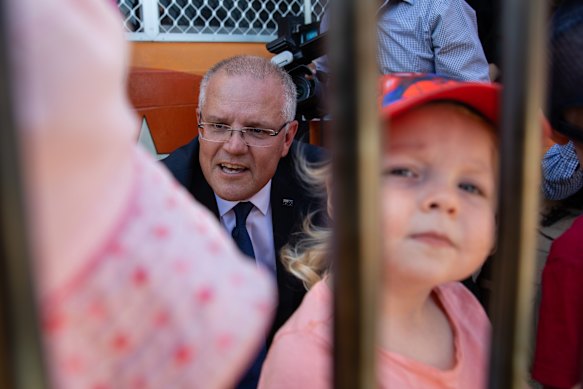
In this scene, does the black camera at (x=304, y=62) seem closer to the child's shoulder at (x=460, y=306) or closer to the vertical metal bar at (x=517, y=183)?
the child's shoulder at (x=460, y=306)

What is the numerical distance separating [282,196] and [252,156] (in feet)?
0.81

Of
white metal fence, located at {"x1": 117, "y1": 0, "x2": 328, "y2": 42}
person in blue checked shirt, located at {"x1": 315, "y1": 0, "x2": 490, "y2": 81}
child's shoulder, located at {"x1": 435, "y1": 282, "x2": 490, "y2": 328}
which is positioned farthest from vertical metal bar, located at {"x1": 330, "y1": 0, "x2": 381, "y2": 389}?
white metal fence, located at {"x1": 117, "y1": 0, "x2": 328, "y2": 42}

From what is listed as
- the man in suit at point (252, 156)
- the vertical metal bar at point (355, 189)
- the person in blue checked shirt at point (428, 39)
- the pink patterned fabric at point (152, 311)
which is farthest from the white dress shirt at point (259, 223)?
the vertical metal bar at point (355, 189)

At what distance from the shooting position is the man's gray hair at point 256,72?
2.43 metres

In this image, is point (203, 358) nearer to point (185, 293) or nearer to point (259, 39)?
point (185, 293)

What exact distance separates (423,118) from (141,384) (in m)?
0.72

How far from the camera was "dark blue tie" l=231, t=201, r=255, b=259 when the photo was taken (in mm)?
1959

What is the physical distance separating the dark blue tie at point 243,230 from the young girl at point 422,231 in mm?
785

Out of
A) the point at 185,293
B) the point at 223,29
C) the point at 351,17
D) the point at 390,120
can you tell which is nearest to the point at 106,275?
the point at 185,293

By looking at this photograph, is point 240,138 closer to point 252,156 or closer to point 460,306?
point 252,156

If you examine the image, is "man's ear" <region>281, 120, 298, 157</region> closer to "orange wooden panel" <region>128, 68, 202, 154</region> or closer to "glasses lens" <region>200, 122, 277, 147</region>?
"glasses lens" <region>200, 122, 277, 147</region>

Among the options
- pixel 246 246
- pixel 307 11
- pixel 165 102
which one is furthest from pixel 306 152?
pixel 307 11

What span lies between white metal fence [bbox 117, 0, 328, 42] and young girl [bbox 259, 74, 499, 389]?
2.99 meters

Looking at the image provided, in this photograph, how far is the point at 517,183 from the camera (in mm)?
542
